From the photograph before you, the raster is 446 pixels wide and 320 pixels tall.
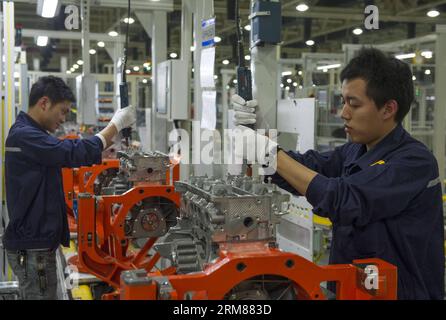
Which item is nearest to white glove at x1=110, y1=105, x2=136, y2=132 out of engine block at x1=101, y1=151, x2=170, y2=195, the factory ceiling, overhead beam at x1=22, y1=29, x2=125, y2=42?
engine block at x1=101, y1=151, x2=170, y2=195

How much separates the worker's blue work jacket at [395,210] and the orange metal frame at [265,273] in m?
0.18

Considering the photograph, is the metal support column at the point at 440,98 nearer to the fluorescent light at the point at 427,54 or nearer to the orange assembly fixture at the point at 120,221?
the fluorescent light at the point at 427,54

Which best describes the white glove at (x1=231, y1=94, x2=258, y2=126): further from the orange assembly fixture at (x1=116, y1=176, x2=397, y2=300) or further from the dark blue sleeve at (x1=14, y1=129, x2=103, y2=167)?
the dark blue sleeve at (x1=14, y1=129, x2=103, y2=167)

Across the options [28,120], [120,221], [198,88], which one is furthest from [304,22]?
[28,120]

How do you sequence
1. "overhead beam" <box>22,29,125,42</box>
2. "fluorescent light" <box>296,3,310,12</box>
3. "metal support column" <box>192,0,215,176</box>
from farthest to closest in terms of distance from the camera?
"fluorescent light" <box>296,3,310,12</box> → "overhead beam" <box>22,29,125,42</box> → "metal support column" <box>192,0,215,176</box>

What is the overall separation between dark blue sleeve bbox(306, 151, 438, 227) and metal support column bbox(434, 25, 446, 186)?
4644mm

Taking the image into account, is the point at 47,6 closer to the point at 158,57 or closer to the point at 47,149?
the point at 158,57

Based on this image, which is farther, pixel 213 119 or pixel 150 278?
pixel 213 119

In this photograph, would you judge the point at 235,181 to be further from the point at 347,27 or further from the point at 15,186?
the point at 347,27

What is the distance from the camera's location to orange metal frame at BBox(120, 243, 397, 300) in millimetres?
1634

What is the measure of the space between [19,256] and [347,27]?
14712mm

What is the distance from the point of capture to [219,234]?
6.42 feet
